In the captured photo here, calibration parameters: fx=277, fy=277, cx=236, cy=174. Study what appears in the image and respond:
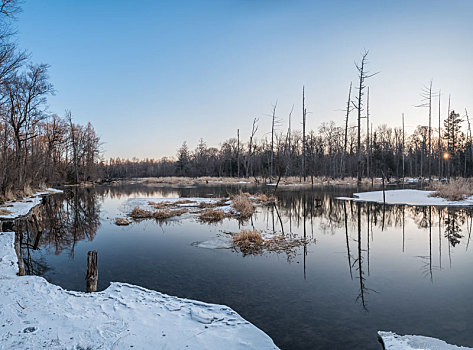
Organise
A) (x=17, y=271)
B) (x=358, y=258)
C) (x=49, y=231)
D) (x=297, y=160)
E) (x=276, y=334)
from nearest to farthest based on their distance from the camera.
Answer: (x=276, y=334)
(x=17, y=271)
(x=358, y=258)
(x=49, y=231)
(x=297, y=160)

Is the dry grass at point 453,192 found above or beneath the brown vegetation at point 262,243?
above

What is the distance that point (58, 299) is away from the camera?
485cm

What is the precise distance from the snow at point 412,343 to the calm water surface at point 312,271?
0.19 meters

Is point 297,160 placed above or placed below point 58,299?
above

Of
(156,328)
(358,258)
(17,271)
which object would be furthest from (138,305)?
(358,258)

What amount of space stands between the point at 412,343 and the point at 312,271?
3039 millimetres

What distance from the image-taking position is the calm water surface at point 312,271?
412cm

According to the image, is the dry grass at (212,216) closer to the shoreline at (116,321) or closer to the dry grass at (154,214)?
the dry grass at (154,214)

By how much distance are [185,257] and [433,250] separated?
284 inches

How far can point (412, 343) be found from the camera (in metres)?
3.49

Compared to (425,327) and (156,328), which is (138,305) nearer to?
(156,328)

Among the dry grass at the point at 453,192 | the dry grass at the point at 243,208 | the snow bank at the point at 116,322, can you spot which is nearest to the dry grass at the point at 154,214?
the dry grass at the point at 243,208

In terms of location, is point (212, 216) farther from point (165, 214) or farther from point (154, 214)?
point (154, 214)

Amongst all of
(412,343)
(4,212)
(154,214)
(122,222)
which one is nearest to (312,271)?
(412,343)
